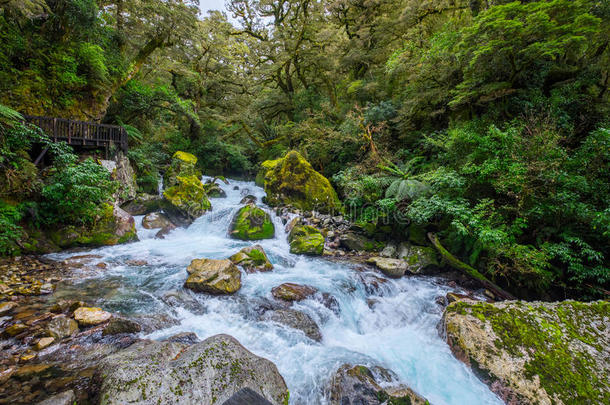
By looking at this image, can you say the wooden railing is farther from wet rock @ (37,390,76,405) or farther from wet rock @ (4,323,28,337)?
wet rock @ (37,390,76,405)

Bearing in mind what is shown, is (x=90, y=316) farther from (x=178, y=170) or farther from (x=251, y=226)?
(x=178, y=170)

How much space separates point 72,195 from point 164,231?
301 cm

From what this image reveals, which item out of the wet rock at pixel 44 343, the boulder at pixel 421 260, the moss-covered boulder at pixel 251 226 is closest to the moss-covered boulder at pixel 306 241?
the moss-covered boulder at pixel 251 226

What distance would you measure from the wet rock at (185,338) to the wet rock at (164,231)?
6.14 m

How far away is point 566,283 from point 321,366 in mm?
5346

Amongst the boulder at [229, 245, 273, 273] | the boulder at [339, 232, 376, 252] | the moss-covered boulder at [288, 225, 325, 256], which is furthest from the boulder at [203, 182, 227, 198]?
the boulder at [339, 232, 376, 252]

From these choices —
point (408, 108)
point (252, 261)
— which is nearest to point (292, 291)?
point (252, 261)

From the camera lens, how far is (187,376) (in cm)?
222

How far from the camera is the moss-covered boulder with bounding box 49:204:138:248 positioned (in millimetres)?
6438

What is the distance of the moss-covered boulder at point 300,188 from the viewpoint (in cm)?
1030

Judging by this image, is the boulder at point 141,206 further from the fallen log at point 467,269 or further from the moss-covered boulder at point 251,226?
the fallen log at point 467,269

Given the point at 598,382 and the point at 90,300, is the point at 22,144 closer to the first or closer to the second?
the point at 90,300

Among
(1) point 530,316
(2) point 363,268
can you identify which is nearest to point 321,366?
(1) point 530,316

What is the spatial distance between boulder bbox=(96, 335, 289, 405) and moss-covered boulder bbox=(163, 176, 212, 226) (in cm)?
785
